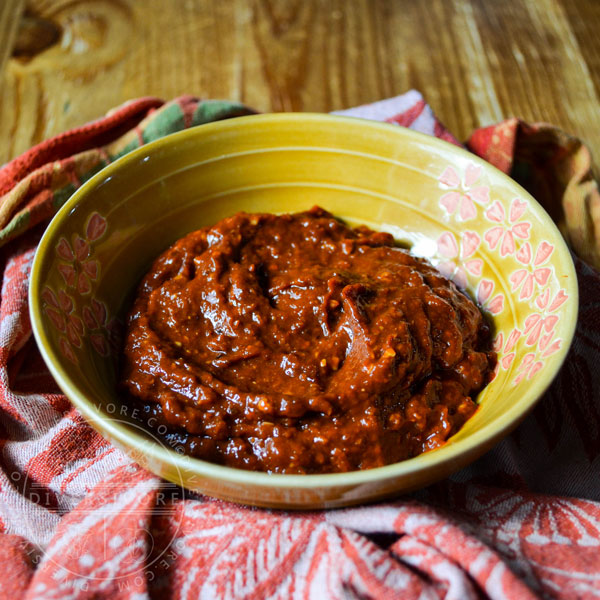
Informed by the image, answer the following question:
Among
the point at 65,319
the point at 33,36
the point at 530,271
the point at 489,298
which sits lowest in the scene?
the point at 489,298

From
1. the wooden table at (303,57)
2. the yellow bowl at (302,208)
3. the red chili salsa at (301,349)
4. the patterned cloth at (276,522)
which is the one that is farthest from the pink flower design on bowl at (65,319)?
the wooden table at (303,57)

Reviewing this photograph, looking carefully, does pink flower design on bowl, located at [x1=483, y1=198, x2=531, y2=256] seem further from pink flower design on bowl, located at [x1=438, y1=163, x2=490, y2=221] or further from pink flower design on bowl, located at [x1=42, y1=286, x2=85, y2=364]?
pink flower design on bowl, located at [x1=42, y1=286, x2=85, y2=364]

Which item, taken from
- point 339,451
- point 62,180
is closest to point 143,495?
point 339,451

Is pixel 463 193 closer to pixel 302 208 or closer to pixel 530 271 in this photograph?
pixel 530 271

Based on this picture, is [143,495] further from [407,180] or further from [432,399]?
[407,180]

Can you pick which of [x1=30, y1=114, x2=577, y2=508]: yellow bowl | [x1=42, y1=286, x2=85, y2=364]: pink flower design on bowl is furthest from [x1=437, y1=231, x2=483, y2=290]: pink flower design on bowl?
[x1=42, y1=286, x2=85, y2=364]: pink flower design on bowl

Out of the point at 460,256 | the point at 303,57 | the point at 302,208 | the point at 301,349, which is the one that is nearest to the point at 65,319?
the point at 301,349

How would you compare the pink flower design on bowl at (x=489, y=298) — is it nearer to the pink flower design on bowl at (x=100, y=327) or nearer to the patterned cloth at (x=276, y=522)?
the patterned cloth at (x=276, y=522)
